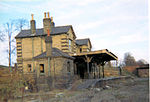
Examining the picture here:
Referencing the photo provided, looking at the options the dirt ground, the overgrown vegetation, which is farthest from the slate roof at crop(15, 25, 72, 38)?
the overgrown vegetation

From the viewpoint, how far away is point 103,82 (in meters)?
21.9

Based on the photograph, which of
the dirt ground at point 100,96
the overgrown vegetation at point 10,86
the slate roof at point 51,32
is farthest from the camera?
the slate roof at point 51,32

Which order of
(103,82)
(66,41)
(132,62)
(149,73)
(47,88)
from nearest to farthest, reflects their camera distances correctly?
(47,88) → (103,82) → (66,41) → (149,73) → (132,62)

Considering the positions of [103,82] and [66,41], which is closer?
[103,82]

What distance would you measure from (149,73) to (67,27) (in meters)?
25.2

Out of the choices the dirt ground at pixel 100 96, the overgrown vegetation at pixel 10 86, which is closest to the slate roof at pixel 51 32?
the dirt ground at pixel 100 96

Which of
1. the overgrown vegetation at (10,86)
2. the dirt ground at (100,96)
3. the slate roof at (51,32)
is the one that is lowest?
the dirt ground at (100,96)

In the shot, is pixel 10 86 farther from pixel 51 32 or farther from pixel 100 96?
pixel 51 32

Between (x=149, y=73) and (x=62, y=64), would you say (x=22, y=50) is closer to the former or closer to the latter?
(x=62, y=64)

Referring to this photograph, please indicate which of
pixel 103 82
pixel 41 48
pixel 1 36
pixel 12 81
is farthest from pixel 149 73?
pixel 12 81

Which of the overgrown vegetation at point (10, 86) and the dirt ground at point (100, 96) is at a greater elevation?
the overgrown vegetation at point (10, 86)

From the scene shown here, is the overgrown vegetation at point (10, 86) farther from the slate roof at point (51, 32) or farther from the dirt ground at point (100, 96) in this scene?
the slate roof at point (51, 32)

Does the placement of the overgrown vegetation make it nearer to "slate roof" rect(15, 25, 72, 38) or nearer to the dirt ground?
the dirt ground

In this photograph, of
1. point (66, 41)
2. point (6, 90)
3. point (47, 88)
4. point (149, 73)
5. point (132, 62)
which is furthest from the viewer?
point (132, 62)
